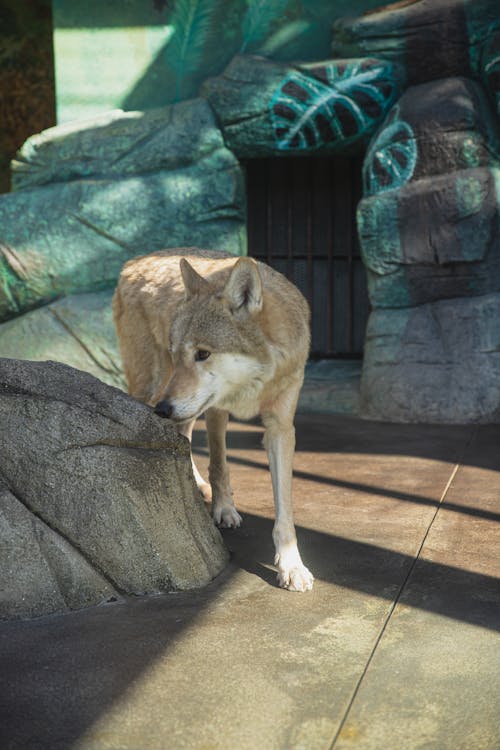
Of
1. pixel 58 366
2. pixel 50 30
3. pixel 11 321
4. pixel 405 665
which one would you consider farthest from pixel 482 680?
pixel 50 30

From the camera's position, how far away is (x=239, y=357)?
3.65 metres

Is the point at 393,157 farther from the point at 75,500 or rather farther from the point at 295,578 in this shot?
the point at 75,500

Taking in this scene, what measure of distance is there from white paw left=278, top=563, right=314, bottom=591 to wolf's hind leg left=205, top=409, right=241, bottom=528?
3.01 feet

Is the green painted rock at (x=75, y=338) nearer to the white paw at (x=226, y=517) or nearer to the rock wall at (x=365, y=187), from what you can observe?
the rock wall at (x=365, y=187)

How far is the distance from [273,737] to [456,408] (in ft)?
18.4

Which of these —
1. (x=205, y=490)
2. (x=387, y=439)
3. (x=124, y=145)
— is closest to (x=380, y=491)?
(x=205, y=490)

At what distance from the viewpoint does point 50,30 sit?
13750mm

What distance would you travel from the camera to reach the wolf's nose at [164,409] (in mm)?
3424

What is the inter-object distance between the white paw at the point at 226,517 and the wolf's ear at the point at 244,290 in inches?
50.0

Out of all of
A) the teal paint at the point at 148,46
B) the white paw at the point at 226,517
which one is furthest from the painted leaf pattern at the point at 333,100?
the white paw at the point at 226,517

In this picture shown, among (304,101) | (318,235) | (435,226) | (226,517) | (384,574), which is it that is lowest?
(226,517)

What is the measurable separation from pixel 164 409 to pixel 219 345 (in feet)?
1.30

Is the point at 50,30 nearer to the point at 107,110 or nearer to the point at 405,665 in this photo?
the point at 107,110

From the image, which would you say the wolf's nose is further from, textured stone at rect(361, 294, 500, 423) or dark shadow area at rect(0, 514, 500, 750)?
textured stone at rect(361, 294, 500, 423)
